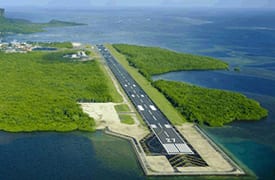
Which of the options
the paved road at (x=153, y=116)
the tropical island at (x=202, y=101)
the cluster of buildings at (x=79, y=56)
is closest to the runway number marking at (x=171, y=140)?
the paved road at (x=153, y=116)

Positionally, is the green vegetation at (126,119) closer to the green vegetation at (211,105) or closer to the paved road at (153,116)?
the paved road at (153,116)

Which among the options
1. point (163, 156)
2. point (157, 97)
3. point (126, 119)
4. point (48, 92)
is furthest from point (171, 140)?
point (48, 92)

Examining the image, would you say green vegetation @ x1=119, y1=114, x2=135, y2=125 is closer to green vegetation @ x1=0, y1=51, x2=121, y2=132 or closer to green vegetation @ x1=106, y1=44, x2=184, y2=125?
green vegetation @ x1=0, y1=51, x2=121, y2=132

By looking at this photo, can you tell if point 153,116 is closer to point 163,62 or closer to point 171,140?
point 171,140

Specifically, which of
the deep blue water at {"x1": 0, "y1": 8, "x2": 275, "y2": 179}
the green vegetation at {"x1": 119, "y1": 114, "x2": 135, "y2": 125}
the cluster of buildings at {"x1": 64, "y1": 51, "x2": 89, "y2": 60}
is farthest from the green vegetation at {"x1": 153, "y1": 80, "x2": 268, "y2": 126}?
the cluster of buildings at {"x1": 64, "y1": 51, "x2": 89, "y2": 60}

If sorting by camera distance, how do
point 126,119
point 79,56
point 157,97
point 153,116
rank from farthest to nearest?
1. point 79,56
2. point 157,97
3. point 153,116
4. point 126,119
